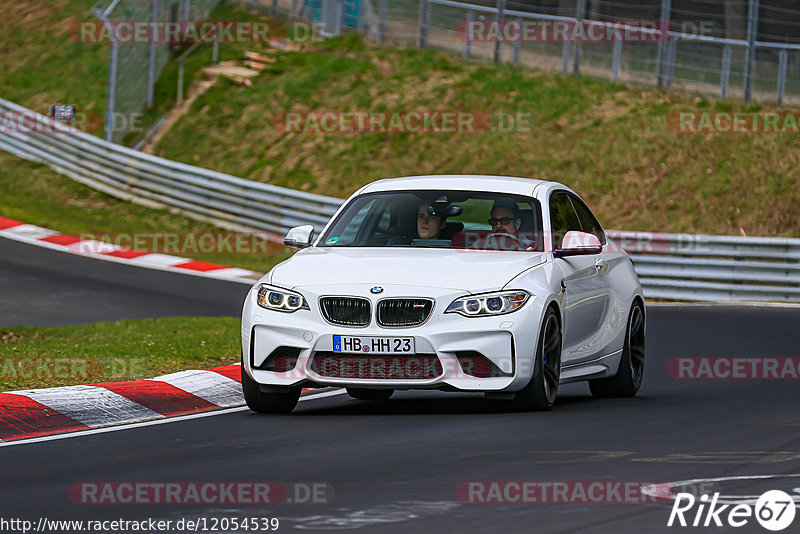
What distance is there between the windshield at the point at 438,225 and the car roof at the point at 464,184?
5cm

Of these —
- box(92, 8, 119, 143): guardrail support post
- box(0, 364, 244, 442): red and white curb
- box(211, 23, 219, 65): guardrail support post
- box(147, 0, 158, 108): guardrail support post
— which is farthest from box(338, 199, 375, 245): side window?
box(211, 23, 219, 65): guardrail support post

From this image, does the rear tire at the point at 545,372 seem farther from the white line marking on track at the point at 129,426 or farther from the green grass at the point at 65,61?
the green grass at the point at 65,61

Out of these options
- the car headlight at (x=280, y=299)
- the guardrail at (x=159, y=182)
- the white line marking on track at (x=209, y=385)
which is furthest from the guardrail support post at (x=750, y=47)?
the car headlight at (x=280, y=299)

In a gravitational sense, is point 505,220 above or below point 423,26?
below

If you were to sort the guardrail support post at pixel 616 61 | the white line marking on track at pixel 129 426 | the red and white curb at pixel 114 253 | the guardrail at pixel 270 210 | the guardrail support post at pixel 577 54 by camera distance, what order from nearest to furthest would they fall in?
1. the white line marking on track at pixel 129 426
2. the guardrail at pixel 270 210
3. the red and white curb at pixel 114 253
4. the guardrail support post at pixel 577 54
5. the guardrail support post at pixel 616 61

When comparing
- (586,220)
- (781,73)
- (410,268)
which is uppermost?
(781,73)

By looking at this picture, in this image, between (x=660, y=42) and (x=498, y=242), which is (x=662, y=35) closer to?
(x=660, y=42)

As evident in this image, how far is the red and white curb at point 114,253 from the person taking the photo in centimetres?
2342

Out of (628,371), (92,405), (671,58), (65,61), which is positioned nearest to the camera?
(92,405)

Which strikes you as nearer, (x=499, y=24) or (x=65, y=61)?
(x=499, y=24)

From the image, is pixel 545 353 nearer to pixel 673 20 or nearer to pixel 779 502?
pixel 779 502

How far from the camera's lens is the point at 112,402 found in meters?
9.60

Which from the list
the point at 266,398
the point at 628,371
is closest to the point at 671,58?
the point at 628,371

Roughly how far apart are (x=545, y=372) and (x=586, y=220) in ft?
7.35
